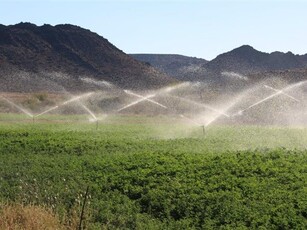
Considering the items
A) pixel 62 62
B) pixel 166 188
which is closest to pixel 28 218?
pixel 166 188

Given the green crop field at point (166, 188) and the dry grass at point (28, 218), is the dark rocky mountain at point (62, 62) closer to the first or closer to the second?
the green crop field at point (166, 188)

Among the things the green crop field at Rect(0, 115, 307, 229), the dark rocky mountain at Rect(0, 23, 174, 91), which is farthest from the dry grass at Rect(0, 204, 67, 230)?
the dark rocky mountain at Rect(0, 23, 174, 91)

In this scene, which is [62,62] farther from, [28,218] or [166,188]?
[28,218]

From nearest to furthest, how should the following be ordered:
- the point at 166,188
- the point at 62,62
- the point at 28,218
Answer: the point at 28,218 → the point at 166,188 → the point at 62,62

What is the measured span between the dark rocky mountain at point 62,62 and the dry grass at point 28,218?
10896 cm

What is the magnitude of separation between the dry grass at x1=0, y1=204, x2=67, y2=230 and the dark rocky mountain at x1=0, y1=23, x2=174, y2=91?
109 m

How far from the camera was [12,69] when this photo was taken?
412 feet

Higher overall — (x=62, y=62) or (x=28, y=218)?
(x=62, y=62)

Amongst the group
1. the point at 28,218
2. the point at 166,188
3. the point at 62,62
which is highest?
the point at 62,62

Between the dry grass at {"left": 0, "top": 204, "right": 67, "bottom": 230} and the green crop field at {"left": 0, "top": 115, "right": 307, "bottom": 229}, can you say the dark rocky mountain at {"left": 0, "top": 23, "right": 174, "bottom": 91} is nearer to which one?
the green crop field at {"left": 0, "top": 115, "right": 307, "bottom": 229}

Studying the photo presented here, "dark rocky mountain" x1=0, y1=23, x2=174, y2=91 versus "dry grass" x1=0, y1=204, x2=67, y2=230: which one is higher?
"dark rocky mountain" x1=0, y1=23, x2=174, y2=91

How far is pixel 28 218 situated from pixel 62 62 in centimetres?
12852

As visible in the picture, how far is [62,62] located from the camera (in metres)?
138

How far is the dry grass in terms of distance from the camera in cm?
1209
